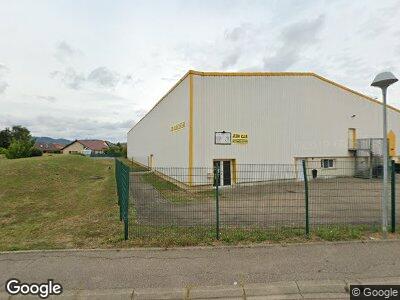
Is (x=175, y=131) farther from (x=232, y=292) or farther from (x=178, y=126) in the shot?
(x=232, y=292)

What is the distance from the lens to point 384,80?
6.25 m

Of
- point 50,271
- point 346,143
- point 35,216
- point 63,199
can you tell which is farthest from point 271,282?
point 346,143

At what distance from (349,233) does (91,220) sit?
6919 mm

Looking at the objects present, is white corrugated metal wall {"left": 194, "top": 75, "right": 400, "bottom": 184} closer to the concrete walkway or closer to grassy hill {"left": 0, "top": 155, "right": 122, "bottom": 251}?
grassy hill {"left": 0, "top": 155, "right": 122, "bottom": 251}

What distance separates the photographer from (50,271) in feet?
16.0

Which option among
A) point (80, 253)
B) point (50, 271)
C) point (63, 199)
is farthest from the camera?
point (63, 199)

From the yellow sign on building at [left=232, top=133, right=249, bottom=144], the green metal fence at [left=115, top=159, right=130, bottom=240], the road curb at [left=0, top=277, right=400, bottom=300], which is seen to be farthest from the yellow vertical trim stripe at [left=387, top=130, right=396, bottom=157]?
the road curb at [left=0, top=277, right=400, bottom=300]

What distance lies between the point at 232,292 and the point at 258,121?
46.7 feet

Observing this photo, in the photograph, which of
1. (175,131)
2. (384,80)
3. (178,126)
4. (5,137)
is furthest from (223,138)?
(5,137)

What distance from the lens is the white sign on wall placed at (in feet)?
54.6

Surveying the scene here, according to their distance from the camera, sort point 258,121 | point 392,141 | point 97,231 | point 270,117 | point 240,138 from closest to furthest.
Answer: point 97,231, point 240,138, point 258,121, point 270,117, point 392,141

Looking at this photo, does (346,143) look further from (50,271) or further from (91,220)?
(50,271)

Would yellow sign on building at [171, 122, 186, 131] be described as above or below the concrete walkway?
above

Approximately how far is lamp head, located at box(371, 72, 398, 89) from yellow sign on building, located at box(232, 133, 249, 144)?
34.9 feet
